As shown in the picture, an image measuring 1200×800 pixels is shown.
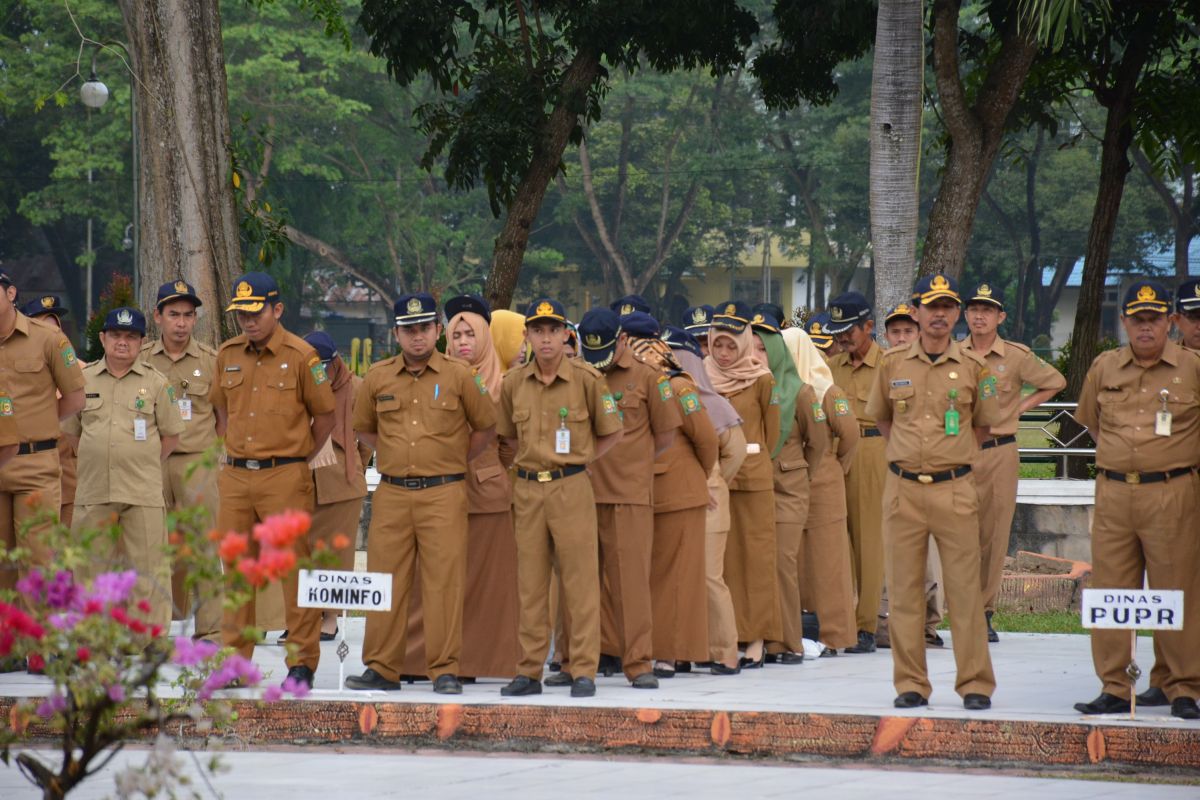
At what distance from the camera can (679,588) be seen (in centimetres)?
1058

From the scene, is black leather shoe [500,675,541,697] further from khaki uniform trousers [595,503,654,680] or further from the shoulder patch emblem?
the shoulder patch emblem

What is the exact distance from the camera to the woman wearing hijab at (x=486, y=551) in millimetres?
10367

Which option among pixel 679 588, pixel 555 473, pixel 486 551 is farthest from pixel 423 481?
pixel 679 588

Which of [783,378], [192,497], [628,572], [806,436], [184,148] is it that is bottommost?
[628,572]

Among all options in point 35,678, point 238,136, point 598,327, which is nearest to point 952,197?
point 238,136

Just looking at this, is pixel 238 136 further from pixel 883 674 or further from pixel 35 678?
pixel 883 674

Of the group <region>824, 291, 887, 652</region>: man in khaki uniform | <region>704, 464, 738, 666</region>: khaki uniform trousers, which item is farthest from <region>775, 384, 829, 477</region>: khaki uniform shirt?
<region>824, 291, 887, 652</region>: man in khaki uniform

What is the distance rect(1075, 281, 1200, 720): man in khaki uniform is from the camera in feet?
29.8

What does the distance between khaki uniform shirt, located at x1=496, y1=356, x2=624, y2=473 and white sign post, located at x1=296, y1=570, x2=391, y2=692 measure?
112cm

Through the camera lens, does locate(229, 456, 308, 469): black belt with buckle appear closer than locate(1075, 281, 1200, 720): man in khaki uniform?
No

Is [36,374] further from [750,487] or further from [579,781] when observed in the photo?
[750,487]

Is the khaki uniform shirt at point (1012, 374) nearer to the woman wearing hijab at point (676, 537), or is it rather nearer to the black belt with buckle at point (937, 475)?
the woman wearing hijab at point (676, 537)

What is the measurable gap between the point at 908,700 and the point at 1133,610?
47.9 inches

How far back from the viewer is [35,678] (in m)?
10.1
